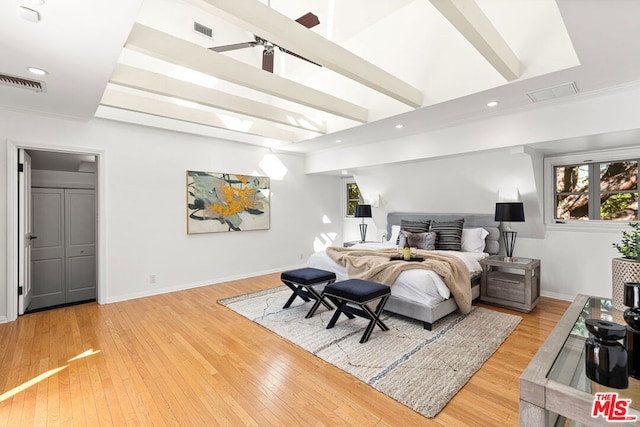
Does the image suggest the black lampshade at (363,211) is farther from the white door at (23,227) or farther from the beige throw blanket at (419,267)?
the white door at (23,227)

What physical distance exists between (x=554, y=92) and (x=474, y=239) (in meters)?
2.30

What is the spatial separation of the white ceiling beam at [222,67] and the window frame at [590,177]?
2839 millimetres

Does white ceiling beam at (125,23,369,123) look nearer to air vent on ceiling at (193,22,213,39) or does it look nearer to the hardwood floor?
air vent on ceiling at (193,22,213,39)

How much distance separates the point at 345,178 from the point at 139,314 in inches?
195

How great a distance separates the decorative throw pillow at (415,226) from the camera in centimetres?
506

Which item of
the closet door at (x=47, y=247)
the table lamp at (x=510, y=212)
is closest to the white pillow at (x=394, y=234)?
the table lamp at (x=510, y=212)

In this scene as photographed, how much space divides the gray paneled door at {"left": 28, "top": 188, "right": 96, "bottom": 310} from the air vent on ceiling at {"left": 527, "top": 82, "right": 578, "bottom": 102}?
22.4ft

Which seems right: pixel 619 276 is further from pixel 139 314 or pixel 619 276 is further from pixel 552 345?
pixel 139 314

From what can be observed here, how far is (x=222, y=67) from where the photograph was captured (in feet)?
9.04

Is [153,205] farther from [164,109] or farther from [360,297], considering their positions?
[360,297]

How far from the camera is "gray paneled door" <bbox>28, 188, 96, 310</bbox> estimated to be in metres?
4.88

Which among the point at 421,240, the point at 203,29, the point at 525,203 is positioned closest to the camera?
the point at 525,203

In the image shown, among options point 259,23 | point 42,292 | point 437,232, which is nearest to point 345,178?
point 437,232

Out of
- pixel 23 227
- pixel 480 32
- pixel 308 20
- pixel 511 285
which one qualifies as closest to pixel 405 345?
pixel 511 285
